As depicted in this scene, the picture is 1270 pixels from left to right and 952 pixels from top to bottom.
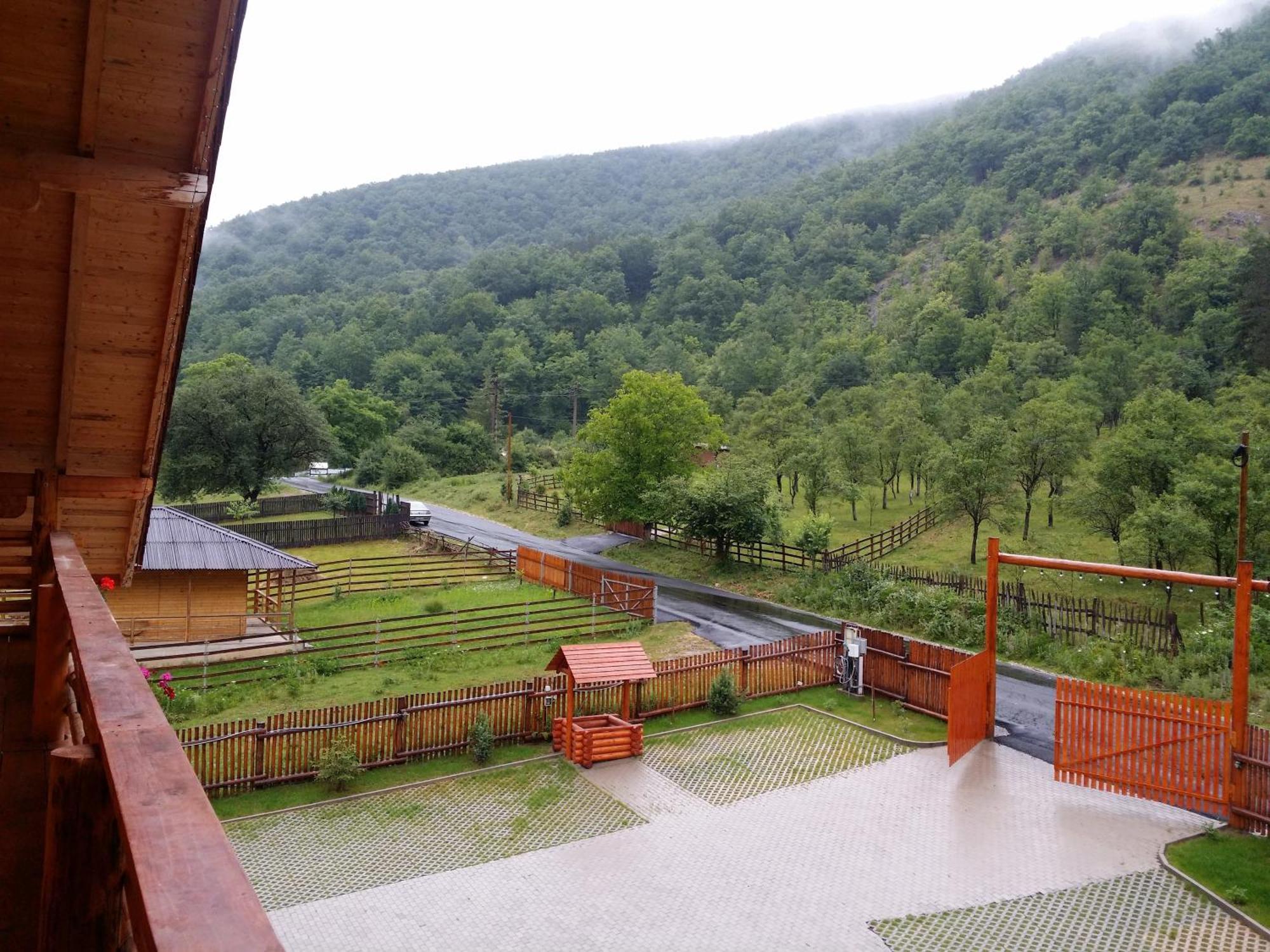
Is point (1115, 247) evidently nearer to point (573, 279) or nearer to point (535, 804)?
point (573, 279)

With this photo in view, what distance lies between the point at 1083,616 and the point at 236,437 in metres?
45.4

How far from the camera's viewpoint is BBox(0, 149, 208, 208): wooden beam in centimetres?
542

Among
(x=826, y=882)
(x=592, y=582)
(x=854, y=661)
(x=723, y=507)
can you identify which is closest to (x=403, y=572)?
(x=592, y=582)

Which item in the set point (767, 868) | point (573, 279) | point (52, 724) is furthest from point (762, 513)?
point (573, 279)

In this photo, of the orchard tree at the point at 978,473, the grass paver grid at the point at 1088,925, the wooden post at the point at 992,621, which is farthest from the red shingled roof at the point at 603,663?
the orchard tree at the point at 978,473

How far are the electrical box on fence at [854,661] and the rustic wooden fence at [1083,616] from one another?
3.69 m

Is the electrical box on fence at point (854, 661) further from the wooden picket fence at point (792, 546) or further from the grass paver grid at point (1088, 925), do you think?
the wooden picket fence at point (792, 546)

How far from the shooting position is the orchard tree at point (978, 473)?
108 ft

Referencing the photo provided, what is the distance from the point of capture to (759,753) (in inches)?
672

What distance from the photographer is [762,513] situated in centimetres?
3531

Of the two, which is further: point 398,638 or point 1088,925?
point 398,638

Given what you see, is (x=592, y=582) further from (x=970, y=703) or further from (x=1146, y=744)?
(x=1146, y=744)

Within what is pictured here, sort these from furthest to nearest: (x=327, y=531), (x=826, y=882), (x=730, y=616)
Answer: (x=327, y=531)
(x=730, y=616)
(x=826, y=882)

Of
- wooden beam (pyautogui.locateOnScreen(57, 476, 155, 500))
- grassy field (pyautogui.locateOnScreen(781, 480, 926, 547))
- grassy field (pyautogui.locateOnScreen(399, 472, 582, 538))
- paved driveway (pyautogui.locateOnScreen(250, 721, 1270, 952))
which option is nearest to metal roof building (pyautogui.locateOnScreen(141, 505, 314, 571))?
paved driveway (pyautogui.locateOnScreen(250, 721, 1270, 952))
